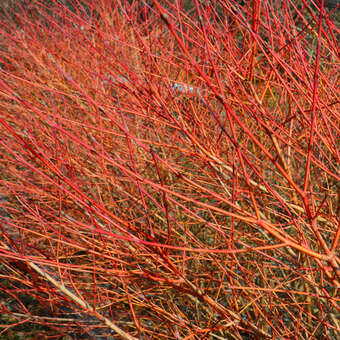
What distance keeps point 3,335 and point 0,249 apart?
8.52 feet

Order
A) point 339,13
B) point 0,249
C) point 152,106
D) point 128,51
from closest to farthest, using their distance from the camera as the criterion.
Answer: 1. point 0,249
2. point 152,106
3. point 128,51
4. point 339,13

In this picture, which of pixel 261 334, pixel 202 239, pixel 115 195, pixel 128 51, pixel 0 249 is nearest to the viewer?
pixel 0 249

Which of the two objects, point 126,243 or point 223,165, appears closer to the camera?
point 223,165

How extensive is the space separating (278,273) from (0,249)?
2928 mm

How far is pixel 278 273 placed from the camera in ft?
11.8

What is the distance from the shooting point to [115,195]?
377 centimetres

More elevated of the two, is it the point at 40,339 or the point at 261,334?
the point at 261,334

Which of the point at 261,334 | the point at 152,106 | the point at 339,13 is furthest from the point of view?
the point at 339,13

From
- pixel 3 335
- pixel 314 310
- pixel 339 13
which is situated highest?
pixel 3 335

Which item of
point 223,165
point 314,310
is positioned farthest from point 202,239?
point 223,165

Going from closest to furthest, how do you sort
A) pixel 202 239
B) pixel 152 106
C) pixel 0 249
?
pixel 0 249, pixel 152 106, pixel 202 239

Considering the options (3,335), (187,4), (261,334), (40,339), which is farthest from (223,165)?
(187,4)

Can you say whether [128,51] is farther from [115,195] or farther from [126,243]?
[126,243]

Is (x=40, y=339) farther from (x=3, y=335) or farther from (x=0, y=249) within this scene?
(x=0, y=249)
